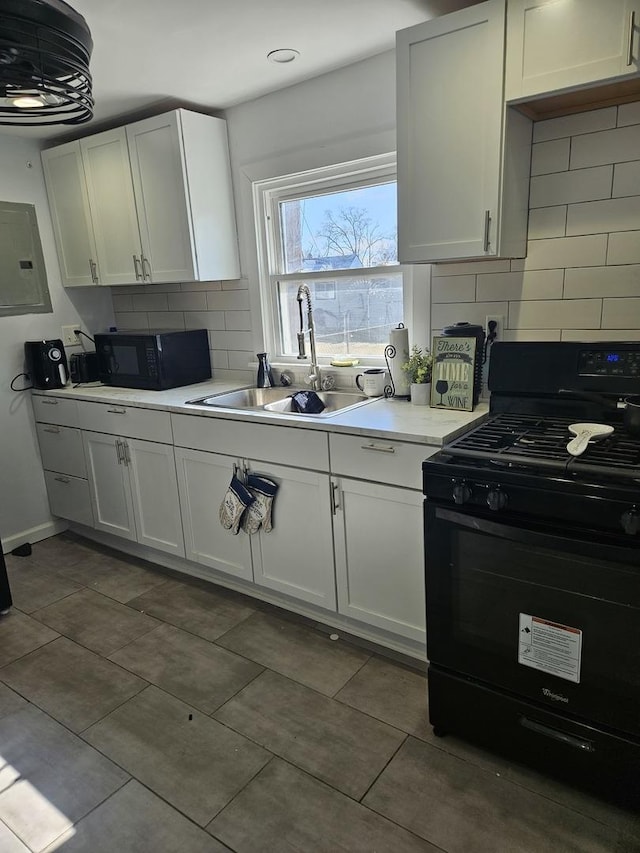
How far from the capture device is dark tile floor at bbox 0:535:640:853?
151 cm

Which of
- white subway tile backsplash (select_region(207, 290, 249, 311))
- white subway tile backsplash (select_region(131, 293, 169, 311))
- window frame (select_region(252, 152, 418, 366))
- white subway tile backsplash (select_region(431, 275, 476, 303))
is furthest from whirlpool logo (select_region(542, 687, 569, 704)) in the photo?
white subway tile backsplash (select_region(131, 293, 169, 311))

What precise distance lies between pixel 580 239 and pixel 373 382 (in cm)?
99

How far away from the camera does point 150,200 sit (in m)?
2.94

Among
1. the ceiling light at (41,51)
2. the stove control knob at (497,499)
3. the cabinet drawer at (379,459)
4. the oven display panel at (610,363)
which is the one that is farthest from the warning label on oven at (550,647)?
the ceiling light at (41,51)

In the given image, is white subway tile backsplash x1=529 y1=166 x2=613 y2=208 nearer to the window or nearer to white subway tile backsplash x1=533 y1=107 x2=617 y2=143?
white subway tile backsplash x1=533 y1=107 x2=617 y2=143

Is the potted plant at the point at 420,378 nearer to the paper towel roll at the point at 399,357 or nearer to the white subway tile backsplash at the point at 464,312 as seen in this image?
the paper towel roll at the point at 399,357

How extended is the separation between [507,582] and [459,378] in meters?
0.87

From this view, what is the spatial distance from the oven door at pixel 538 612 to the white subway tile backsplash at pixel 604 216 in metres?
1.16

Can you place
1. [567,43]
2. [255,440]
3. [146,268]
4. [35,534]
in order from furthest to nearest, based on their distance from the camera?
[35,534], [146,268], [255,440], [567,43]

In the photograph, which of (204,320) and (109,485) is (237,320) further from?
(109,485)

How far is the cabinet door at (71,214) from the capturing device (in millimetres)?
3191

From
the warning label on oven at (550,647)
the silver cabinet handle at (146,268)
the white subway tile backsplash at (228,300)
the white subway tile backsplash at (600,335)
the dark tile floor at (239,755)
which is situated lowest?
the dark tile floor at (239,755)

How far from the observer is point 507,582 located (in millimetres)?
1532

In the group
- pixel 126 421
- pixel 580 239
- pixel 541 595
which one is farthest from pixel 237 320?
pixel 541 595
